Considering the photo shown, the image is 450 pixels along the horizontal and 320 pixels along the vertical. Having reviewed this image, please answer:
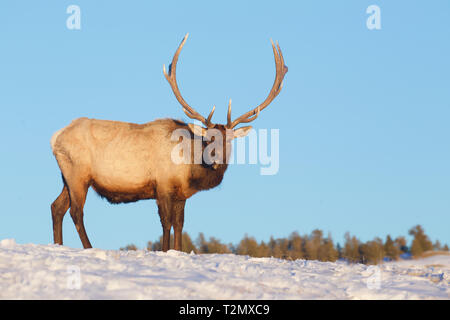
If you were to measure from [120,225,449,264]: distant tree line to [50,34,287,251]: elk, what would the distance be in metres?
1.35

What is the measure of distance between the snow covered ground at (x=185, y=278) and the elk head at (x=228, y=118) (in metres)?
3.32

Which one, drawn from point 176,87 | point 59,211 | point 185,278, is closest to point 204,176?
point 176,87

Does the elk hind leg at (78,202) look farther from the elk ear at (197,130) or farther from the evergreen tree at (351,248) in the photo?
the evergreen tree at (351,248)

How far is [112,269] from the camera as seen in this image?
854 centimetres

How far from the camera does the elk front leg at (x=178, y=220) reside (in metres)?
13.0

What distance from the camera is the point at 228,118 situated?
13633 mm

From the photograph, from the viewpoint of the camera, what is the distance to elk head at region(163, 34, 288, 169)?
1342 centimetres

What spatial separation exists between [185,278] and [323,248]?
8.17 m

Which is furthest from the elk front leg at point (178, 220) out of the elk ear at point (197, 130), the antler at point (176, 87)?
the antler at point (176, 87)

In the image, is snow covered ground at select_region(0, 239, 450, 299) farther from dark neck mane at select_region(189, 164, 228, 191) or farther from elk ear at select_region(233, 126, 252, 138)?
elk ear at select_region(233, 126, 252, 138)

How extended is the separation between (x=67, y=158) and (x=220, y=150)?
3136 millimetres
